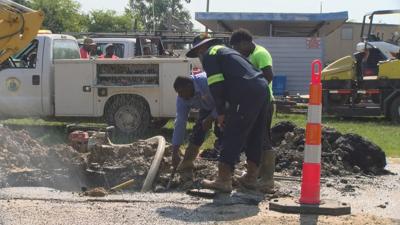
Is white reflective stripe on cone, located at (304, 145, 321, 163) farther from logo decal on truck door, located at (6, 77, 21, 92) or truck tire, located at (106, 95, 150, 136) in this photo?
logo decal on truck door, located at (6, 77, 21, 92)

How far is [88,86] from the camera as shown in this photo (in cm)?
1235

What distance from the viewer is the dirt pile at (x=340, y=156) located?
8.42 m

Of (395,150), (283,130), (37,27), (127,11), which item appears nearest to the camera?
(37,27)

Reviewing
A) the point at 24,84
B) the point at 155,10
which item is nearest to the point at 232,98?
the point at 24,84

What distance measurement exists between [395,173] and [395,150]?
3086 millimetres

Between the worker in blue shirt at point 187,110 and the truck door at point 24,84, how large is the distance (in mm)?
5826

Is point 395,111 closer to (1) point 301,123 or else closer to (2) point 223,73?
(1) point 301,123

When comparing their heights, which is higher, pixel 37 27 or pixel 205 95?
pixel 37 27

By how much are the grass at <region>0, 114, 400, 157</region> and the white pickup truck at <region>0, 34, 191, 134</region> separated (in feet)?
1.44

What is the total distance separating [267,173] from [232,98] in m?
1.05

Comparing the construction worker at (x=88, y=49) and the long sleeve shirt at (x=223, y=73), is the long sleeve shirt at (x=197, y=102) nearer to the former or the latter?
the long sleeve shirt at (x=223, y=73)

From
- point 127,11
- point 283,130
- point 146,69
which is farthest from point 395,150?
point 127,11

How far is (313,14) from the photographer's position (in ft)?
93.6

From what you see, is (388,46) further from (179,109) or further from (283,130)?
(179,109)
